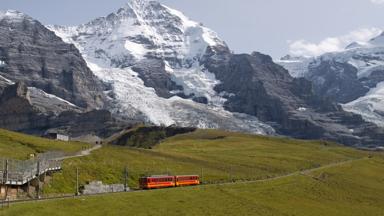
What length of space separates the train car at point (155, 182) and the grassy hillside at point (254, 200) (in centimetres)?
575

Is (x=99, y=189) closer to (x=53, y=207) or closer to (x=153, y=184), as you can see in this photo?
(x=153, y=184)

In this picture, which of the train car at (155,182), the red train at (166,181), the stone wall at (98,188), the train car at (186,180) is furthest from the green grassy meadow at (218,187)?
the train car at (155,182)

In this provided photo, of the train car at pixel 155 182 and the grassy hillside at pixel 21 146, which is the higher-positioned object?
the grassy hillside at pixel 21 146

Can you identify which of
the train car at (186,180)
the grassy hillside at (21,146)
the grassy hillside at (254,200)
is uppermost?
the grassy hillside at (21,146)

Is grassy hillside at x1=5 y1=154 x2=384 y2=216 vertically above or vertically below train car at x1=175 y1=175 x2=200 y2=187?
below

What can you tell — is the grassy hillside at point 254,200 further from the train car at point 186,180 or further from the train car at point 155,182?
the train car at point 186,180

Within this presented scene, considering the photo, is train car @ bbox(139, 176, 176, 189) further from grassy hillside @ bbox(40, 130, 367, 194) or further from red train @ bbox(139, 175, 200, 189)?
grassy hillside @ bbox(40, 130, 367, 194)

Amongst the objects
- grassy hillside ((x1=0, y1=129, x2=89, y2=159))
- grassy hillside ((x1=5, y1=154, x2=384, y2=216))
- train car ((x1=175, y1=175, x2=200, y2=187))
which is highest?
grassy hillside ((x1=0, y1=129, x2=89, y2=159))

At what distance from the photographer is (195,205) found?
9100 cm

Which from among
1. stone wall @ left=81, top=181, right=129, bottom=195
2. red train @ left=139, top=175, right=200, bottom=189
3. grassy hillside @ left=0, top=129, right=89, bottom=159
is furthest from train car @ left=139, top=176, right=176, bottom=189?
grassy hillside @ left=0, top=129, right=89, bottom=159

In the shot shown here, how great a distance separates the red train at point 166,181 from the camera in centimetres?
10650

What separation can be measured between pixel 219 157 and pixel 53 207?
114 metres

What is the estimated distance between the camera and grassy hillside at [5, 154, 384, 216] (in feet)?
253

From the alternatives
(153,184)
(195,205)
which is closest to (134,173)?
(153,184)
